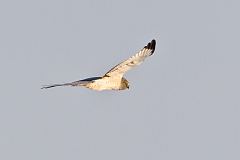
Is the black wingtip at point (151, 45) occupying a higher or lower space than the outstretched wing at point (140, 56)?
higher

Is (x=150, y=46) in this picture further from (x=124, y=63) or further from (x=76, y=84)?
(x=76, y=84)

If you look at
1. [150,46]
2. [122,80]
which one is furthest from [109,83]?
[150,46]

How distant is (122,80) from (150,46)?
2.03m

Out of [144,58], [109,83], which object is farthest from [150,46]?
[109,83]

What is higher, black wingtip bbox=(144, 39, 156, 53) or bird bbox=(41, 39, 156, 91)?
black wingtip bbox=(144, 39, 156, 53)

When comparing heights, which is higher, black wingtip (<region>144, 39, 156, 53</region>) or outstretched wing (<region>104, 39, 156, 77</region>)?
black wingtip (<region>144, 39, 156, 53</region>)

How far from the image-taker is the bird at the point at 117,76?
1605 centimetres

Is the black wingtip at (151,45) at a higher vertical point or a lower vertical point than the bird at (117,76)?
higher

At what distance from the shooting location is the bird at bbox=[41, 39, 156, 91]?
632 inches

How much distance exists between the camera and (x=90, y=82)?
16047 mm

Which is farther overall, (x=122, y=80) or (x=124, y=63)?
(x=122, y=80)

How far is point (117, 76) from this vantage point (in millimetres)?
17094

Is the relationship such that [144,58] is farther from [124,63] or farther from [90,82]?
[90,82]

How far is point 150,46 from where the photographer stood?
1609 centimetres
